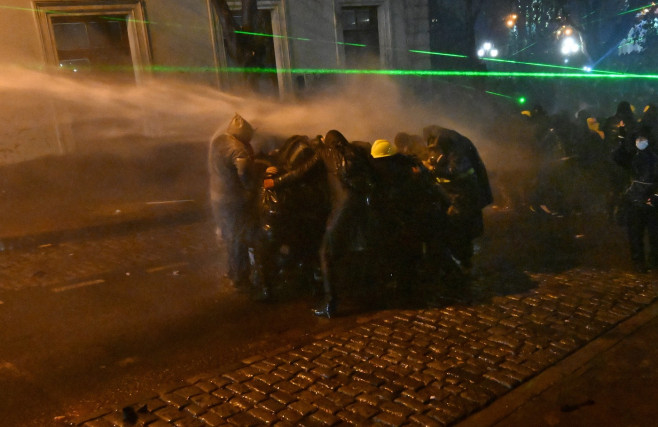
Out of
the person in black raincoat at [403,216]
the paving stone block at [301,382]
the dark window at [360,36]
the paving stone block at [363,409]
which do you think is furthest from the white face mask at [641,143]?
the dark window at [360,36]

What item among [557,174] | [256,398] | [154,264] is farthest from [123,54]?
[256,398]

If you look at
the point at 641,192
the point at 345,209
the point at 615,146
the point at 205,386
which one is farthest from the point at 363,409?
Answer: the point at 615,146

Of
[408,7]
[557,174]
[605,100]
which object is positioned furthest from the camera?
[605,100]

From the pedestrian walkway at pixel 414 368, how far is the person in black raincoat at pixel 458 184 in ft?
2.58

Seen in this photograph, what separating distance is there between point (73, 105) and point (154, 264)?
6.52 meters

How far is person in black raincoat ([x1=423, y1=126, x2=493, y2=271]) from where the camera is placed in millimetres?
6703

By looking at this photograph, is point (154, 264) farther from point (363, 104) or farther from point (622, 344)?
point (363, 104)

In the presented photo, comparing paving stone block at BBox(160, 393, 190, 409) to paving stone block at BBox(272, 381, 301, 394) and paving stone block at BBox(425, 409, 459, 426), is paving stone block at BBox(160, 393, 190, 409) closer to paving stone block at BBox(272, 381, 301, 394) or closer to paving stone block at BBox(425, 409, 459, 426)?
paving stone block at BBox(272, 381, 301, 394)

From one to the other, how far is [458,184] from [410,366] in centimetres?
262

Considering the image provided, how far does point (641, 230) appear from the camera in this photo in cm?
673

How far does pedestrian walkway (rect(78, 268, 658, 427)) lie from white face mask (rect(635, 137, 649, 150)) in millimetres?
1467

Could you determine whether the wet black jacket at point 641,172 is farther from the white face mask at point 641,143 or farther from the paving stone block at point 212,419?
the paving stone block at point 212,419

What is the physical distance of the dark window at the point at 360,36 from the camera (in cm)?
1584

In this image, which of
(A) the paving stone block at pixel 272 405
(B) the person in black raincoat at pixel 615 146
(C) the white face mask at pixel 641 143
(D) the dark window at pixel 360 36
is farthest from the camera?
(D) the dark window at pixel 360 36
